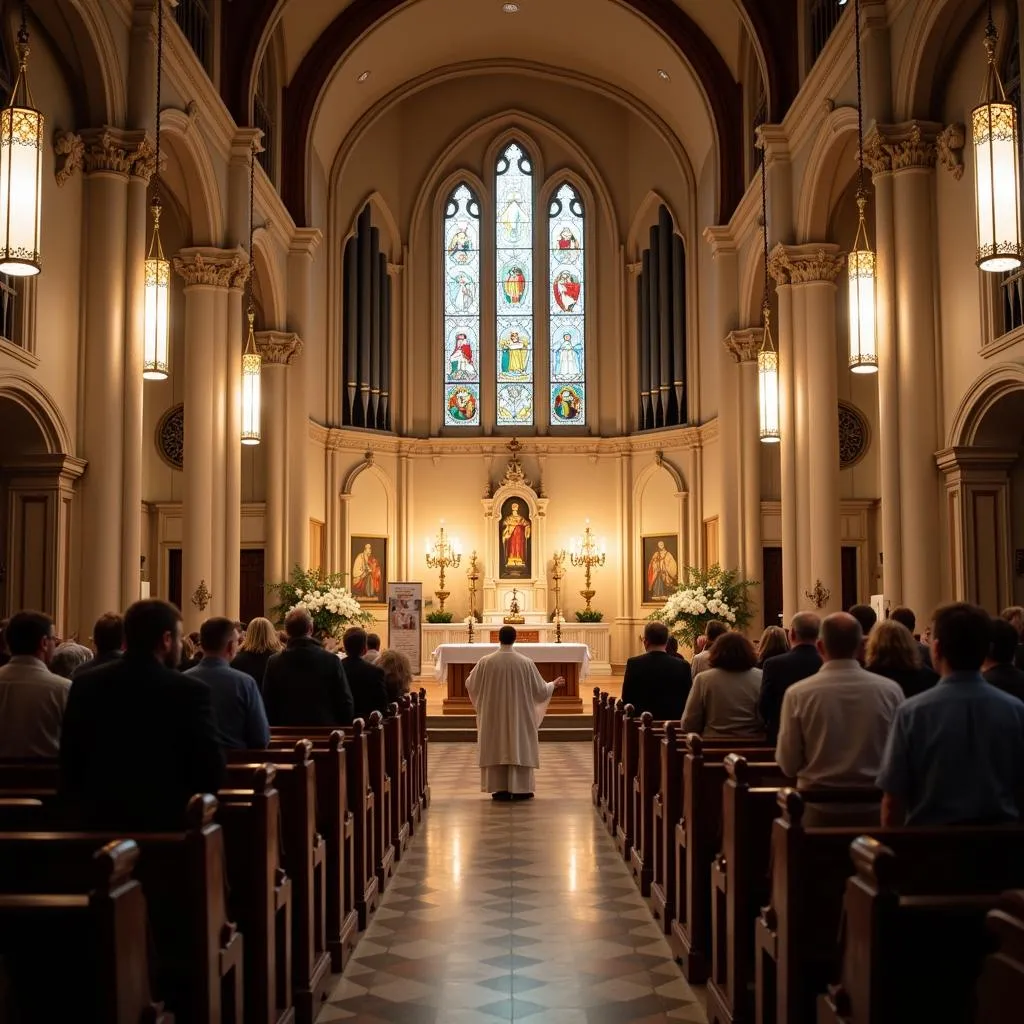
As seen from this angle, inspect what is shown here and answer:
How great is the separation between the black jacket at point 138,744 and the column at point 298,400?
1613 cm

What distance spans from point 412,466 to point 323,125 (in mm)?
6811

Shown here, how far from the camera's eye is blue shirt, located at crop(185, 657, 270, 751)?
17.7 ft

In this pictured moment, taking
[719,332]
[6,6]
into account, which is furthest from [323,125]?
[6,6]

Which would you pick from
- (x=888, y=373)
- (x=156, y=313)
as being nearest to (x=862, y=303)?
(x=888, y=373)

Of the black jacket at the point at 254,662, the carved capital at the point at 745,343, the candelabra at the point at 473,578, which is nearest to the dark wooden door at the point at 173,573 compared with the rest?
the candelabra at the point at 473,578

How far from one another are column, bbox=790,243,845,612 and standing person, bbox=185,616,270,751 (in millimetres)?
10306

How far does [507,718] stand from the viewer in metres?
10.8

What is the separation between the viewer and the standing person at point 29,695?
5.43 m

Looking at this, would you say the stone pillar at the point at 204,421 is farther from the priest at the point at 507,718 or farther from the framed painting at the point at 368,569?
the framed painting at the point at 368,569

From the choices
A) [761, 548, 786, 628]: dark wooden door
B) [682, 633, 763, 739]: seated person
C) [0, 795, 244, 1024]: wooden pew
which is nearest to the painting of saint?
[761, 548, 786, 628]: dark wooden door

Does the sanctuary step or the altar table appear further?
the altar table

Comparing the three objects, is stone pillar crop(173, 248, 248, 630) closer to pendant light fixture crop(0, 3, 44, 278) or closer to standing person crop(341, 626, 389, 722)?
standing person crop(341, 626, 389, 722)

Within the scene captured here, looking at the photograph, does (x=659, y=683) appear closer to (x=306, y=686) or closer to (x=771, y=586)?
(x=306, y=686)

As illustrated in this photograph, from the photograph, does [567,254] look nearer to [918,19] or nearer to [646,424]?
[646,424]
